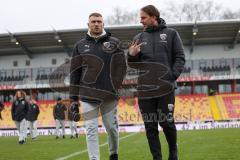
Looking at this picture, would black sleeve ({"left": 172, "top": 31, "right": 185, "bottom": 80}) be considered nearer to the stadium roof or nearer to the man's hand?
the man's hand

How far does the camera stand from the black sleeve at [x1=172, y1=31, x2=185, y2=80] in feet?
20.4

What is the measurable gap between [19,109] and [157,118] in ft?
42.6

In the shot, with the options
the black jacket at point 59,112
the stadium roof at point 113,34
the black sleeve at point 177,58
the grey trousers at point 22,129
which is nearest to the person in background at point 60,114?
the black jacket at point 59,112

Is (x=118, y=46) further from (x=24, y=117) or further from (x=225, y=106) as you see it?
(x=225, y=106)

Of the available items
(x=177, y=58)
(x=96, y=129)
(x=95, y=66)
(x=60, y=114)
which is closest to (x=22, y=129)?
(x=60, y=114)

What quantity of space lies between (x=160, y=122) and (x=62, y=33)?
39.4 m

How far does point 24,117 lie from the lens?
18.8 m

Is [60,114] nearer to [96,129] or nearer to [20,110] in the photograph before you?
[20,110]

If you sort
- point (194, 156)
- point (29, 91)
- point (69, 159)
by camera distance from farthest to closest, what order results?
point (29, 91) → point (69, 159) → point (194, 156)

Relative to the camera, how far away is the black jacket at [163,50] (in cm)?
625

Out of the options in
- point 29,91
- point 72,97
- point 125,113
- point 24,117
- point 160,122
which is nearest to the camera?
point 160,122

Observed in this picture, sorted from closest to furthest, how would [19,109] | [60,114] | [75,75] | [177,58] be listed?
[177,58]
[75,75]
[19,109]
[60,114]

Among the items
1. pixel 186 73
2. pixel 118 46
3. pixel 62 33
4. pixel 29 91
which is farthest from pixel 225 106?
pixel 118 46

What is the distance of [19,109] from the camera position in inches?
724
